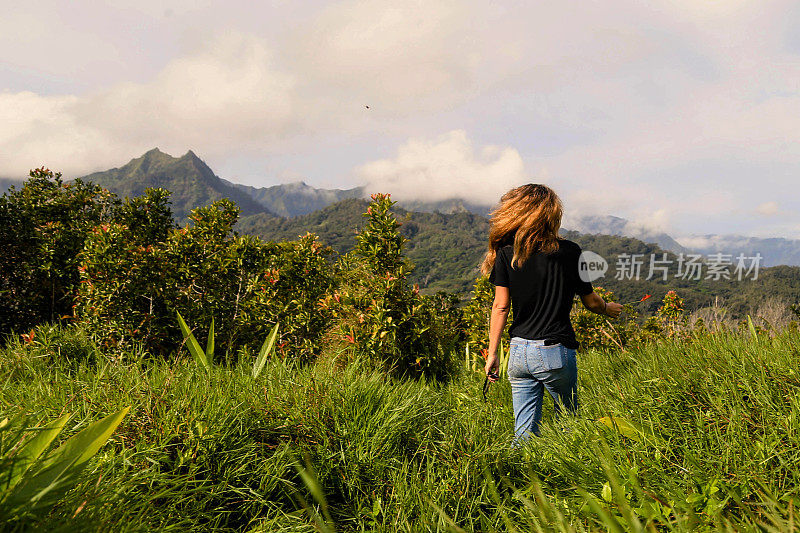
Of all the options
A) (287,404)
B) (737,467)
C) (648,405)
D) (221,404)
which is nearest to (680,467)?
(737,467)

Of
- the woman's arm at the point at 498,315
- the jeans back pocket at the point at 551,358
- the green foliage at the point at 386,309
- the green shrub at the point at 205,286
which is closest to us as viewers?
the jeans back pocket at the point at 551,358

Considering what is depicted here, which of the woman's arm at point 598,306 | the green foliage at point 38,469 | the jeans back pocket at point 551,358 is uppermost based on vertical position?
the woman's arm at point 598,306

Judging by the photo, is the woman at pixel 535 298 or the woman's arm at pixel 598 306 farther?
the woman's arm at pixel 598 306

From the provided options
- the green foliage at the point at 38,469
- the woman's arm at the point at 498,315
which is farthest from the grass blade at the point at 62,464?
the woman's arm at the point at 498,315

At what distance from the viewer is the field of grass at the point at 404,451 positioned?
1795 mm

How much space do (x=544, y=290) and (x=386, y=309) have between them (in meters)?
2.69

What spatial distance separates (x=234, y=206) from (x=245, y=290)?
1727 millimetres

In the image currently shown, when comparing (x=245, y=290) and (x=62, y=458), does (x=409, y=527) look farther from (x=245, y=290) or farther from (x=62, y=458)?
(x=245, y=290)

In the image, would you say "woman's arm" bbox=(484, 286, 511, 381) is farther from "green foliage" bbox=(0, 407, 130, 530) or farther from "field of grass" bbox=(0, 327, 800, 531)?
"green foliage" bbox=(0, 407, 130, 530)

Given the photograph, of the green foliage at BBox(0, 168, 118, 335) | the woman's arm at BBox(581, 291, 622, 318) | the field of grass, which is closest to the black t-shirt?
the woman's arm at BBox(581, 291, 622, 318)

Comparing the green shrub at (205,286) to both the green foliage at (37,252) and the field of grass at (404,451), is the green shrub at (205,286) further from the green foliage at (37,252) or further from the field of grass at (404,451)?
the field of grass at (404,451)

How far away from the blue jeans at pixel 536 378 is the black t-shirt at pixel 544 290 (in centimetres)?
7

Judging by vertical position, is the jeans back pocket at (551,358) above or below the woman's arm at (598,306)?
below

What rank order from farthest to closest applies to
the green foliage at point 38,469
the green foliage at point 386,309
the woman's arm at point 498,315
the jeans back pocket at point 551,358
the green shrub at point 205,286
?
the green shrub at point 205,286 < the green foliage at point 386,309 < the woman's arm at point 498,315 < the jeans back pocket at point 551,358 < the green foliage at point 38,469
